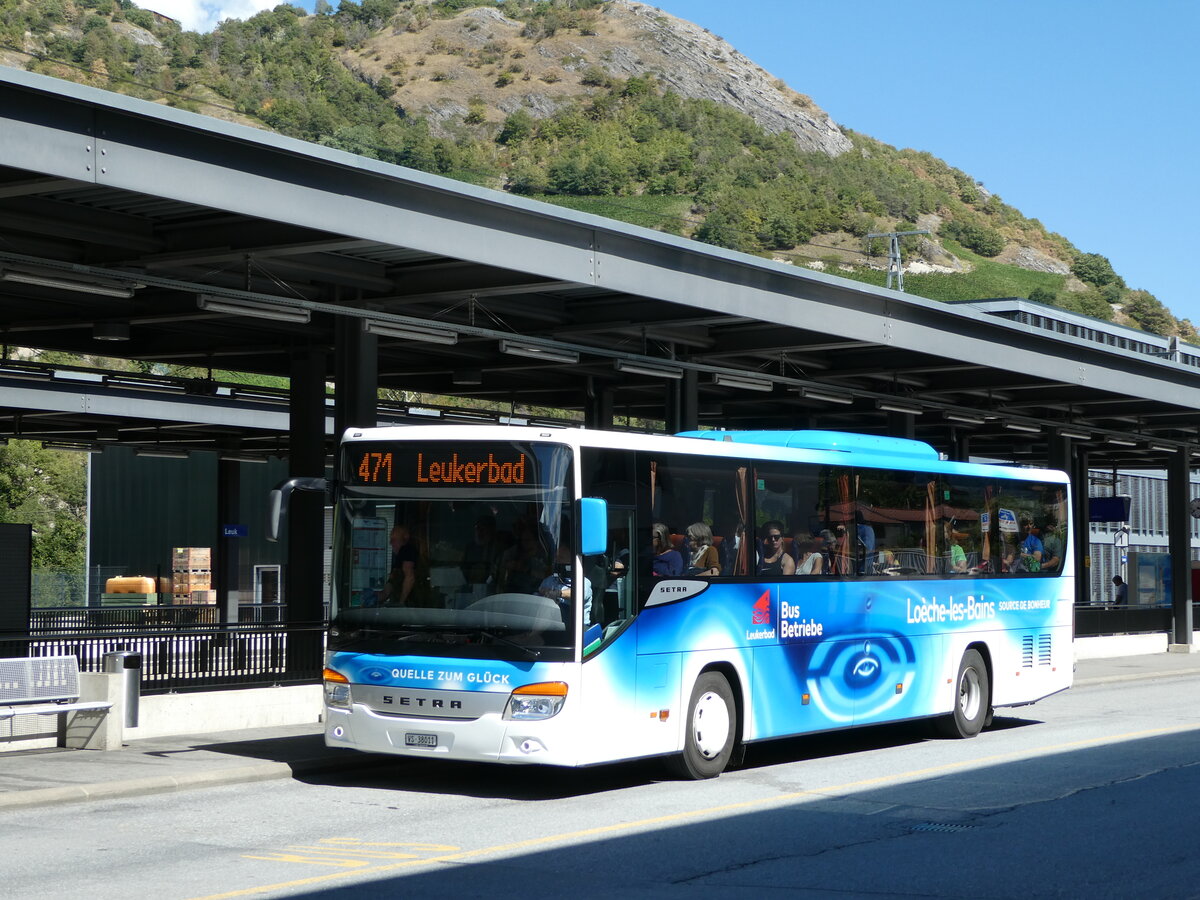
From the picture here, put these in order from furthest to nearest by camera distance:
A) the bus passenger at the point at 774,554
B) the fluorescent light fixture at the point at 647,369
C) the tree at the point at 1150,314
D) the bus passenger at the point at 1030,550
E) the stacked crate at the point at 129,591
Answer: the tree at the point at 1150,314 < the stacked crate at the point at 129,591 < the fluorescent light fixture at the point at 647,369 < the bus passenger at the point at 1030,550 < the bus passenger at the point at 774,554

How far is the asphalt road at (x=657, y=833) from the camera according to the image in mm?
9203

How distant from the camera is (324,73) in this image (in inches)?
7613

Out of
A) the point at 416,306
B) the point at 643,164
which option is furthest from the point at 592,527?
the point at 643,164

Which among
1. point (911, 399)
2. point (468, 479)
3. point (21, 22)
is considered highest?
point (21, 22)

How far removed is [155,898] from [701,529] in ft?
22.6

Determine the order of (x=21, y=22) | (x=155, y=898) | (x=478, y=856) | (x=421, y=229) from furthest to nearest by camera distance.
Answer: (x=21, y=22), (x=421, y=229), (x=478, y=856), (x=155, y=898)

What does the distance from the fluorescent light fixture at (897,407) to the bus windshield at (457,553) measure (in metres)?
15.4

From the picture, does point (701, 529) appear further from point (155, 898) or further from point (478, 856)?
point (155, 898)

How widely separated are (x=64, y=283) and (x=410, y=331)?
4.55 m

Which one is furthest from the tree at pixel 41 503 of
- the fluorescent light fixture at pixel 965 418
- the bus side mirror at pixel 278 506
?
the bus side mirror at pixel 278 506

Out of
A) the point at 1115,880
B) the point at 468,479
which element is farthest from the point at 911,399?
the point at 1115,880

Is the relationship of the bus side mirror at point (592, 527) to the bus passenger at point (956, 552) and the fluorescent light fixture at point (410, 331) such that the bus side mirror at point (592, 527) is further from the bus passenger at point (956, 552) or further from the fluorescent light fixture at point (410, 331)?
the bus passenger at point (956, 552)

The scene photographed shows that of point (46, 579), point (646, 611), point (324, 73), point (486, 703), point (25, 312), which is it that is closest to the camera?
point (486, 703)

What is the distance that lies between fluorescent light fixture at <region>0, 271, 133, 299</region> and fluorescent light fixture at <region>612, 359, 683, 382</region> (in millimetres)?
7940
